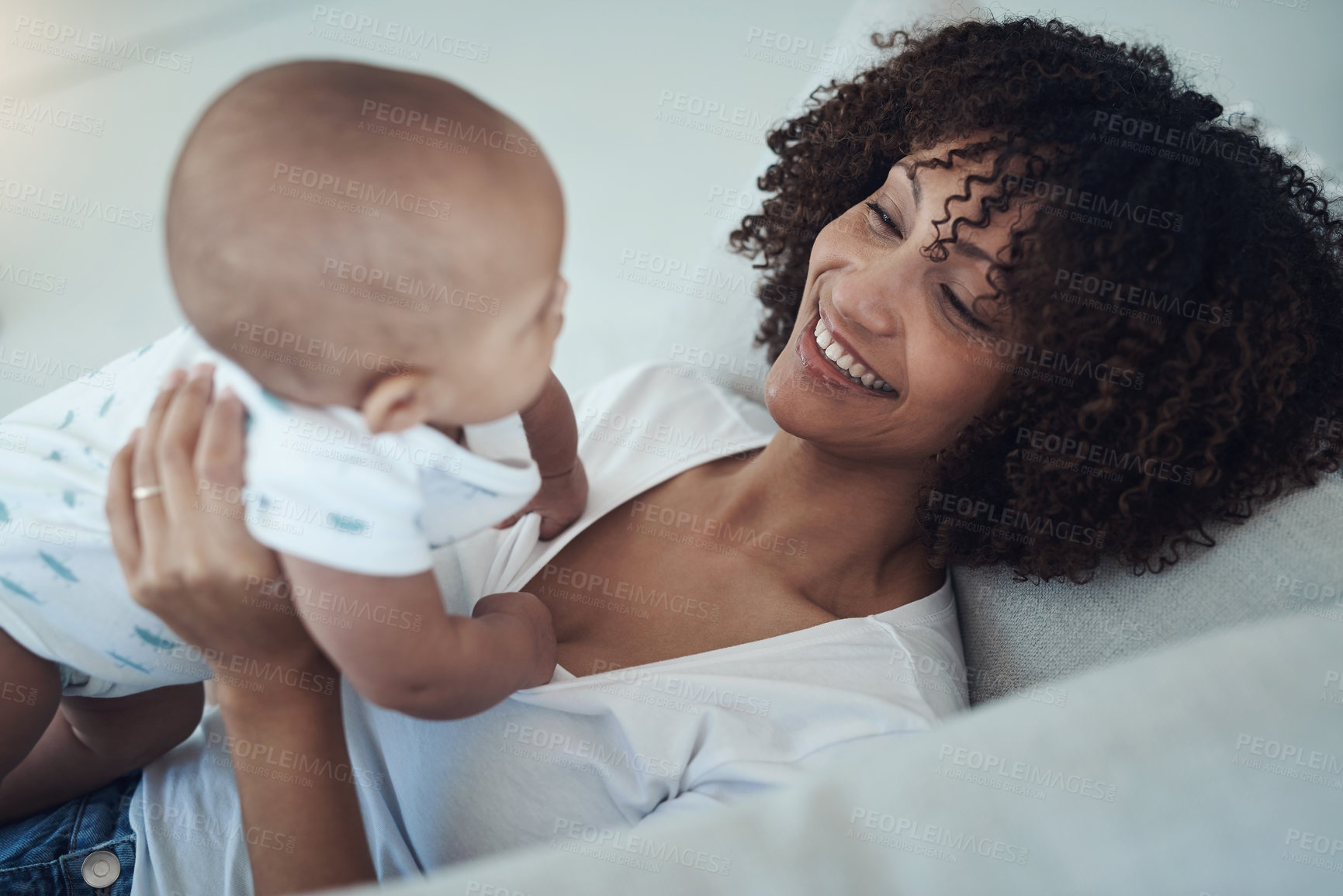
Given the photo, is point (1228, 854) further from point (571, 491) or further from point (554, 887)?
point (571, 491)

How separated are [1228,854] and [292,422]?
0.67m

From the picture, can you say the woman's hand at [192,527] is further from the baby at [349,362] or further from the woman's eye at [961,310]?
the woman's eye at [961,310]

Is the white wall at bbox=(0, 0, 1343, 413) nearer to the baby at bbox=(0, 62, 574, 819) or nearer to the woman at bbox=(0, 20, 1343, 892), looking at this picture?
the woman at bbox=(0, 20, 1343, 892)

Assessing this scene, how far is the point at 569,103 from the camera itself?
91.6 inches

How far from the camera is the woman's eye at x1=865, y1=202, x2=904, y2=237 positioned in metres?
1.04

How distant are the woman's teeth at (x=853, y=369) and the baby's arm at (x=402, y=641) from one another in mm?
492

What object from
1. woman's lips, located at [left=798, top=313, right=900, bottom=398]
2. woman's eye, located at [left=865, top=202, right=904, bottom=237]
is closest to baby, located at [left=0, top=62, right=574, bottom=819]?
woman's lips, located at [left=798, top=313, right=900, bottom=398]

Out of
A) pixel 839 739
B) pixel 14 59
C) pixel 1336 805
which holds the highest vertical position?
pixel 1336 805

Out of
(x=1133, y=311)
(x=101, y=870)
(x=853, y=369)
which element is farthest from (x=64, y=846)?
(x=1133, y=311)

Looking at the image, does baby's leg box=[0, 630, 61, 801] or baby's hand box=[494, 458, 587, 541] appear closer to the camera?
baby's leg box=[0, 630, 61, 801]

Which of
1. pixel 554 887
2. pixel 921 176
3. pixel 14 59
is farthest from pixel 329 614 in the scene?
pixel 14 59

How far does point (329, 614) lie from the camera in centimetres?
62

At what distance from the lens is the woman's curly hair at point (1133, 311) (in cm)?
94

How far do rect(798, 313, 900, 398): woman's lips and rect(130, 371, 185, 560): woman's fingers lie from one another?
0.63 meters
